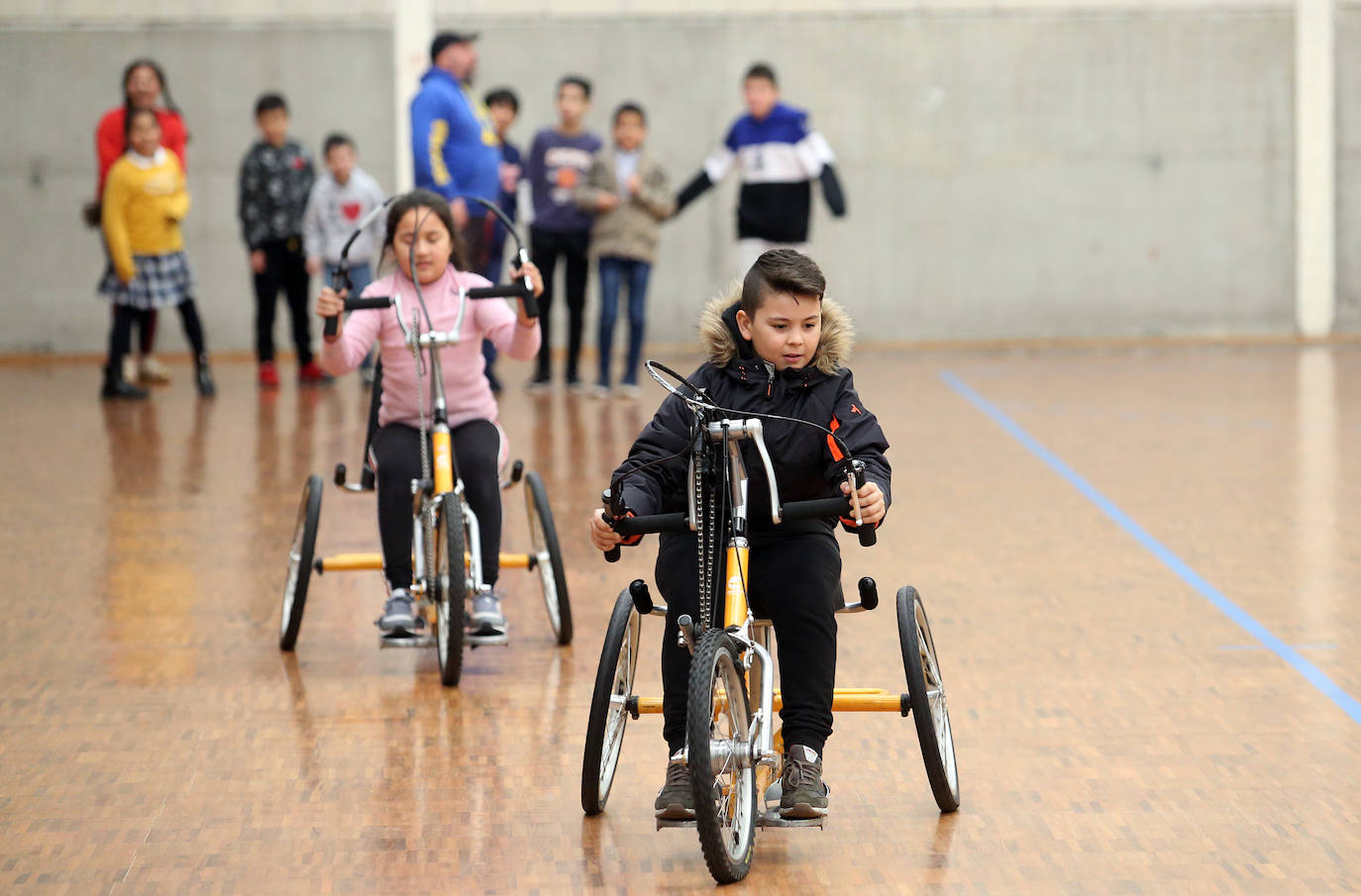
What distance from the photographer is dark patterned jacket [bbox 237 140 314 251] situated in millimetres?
12609

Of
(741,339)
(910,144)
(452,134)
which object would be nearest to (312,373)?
(452,134)

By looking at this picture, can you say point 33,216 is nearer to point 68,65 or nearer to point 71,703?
point 68,65

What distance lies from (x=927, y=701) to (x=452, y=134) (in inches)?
280

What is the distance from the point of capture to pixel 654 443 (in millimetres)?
3904

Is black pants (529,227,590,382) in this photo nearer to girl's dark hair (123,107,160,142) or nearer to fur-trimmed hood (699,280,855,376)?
girl's dark hair (123,107,160,142)

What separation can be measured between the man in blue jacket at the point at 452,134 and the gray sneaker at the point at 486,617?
5033 mm

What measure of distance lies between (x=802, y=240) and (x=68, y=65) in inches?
285

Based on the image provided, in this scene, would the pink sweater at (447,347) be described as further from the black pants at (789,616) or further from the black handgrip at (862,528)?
the black handgrip at (862,528)

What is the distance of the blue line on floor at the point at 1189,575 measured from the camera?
4945 millimetres

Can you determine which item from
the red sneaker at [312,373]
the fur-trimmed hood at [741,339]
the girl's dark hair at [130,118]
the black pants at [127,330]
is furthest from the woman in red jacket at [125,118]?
the fur-trimmed hood at [741,339]

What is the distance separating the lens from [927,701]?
12.5ft

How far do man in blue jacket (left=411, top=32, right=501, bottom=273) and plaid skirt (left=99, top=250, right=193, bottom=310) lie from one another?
2551 mm

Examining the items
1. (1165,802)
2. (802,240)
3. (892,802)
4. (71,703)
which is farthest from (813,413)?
(802,240)

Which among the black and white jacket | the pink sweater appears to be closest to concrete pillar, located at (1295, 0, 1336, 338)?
the black and white jacket
